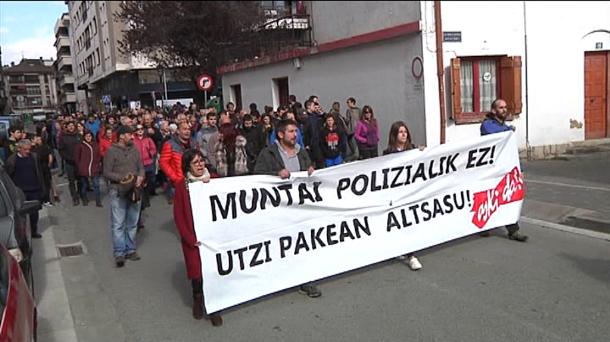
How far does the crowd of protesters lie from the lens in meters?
5.03

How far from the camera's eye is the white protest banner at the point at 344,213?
457 centimetres

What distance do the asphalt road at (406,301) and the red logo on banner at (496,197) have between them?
1.06 feet

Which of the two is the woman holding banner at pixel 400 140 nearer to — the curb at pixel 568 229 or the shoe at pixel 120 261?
the curb at pixel 568 229

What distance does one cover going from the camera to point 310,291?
16.4ft

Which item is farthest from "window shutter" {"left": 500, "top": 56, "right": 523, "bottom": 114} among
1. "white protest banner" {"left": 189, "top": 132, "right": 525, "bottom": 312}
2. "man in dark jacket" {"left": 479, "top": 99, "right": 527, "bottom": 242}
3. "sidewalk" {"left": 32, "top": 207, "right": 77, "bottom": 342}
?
"sidewalk" {"left": 32, "top": 207, "right": 77, "bottom": 342}

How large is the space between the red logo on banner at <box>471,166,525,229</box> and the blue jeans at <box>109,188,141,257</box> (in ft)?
12.8

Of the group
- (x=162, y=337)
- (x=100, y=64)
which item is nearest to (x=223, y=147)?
(x=162, y=337)

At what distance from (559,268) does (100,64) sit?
4.38 metres

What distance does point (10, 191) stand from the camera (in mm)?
5961

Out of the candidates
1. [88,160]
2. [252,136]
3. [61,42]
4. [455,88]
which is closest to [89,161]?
[88,160]

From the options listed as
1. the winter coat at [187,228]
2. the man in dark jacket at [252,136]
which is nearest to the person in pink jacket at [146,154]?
the man in dark jacket at [252,136]

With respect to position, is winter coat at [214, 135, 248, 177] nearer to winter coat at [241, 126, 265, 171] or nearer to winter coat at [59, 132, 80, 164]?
winter coat at [241, 126, 265, 171]

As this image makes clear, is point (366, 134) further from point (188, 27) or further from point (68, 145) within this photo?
point (188, 27)

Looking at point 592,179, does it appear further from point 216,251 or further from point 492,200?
point 216,251
